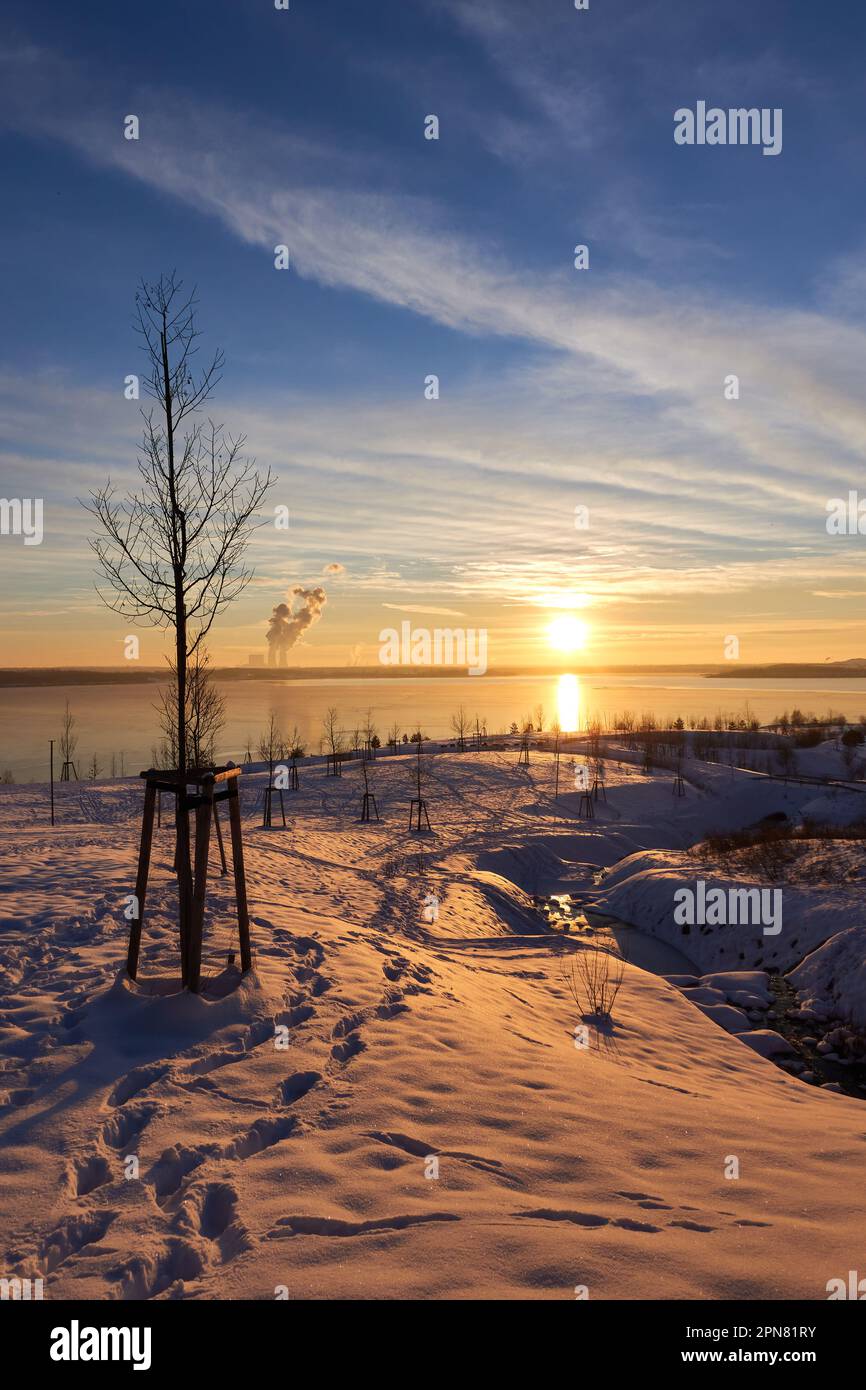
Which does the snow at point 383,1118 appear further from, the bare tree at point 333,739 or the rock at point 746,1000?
the bare tree at point 333,739

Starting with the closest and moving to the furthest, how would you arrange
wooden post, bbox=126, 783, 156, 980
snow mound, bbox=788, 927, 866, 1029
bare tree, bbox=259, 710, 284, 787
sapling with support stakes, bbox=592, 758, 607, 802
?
wooden post, bbox=126, 783, 156, 980, snow mound, bbox=788, 927, 866, 1029, sapling with support stakes, bbox=592, 758, 607, 802, bare tree, bbox=259, 710, 284, 787

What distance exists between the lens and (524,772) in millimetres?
37250

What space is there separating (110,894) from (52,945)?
2.62m

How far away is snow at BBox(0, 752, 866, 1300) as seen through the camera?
4.16m

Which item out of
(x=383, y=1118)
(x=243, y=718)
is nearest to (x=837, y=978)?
(x=383, y=1118)

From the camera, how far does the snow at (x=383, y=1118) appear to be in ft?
13.7

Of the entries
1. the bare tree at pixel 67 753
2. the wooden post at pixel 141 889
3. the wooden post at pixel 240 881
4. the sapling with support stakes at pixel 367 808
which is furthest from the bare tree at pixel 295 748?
the wooden post at pixel 141 889

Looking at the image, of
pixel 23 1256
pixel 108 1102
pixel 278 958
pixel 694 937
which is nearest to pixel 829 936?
pixel 694 937

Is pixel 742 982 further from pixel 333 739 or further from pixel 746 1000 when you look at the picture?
pixel 333 739

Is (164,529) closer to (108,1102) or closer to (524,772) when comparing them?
(108,1102)

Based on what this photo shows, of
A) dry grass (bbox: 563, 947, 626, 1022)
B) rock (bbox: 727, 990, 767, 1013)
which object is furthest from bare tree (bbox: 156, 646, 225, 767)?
rock (bbox: 727, 990, 767, 1013)

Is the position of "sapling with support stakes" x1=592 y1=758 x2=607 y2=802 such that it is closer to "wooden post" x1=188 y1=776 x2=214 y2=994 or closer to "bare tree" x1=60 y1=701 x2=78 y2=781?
"bare tree" x1=60 y1=701 x2=78 y2=781

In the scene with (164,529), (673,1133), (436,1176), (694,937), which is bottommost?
(694,937)
